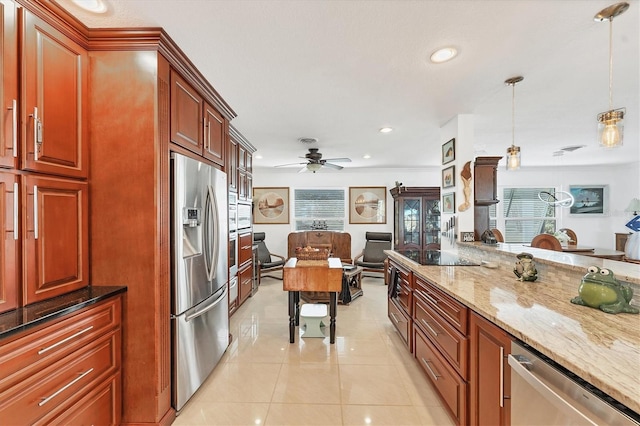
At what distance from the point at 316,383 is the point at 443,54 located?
2.66m

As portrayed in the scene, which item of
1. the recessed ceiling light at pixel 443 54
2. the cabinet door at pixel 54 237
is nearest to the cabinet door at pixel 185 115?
the cabinet door at pixel 54 237

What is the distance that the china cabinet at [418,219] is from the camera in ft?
19.2

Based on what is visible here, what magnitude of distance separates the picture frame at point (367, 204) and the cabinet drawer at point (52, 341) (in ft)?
17.9

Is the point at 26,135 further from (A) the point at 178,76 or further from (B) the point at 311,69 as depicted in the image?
(B) the point at 311,69

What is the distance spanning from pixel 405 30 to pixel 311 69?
2.43ft

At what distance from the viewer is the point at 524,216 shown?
685cm

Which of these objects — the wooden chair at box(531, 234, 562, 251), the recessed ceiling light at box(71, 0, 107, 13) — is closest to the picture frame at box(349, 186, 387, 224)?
the wooden chair at box(531, 234, 562, 251)

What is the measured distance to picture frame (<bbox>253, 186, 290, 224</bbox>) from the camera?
677 centimetres

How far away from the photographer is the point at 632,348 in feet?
3.19

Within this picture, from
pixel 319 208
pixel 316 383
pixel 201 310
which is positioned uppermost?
pixel 319 208

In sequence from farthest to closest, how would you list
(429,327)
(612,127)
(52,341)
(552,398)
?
(429,327)
(612,127)
(52,341)
(552,398)

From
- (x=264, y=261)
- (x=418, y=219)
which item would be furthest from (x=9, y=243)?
(x=418, y=219)

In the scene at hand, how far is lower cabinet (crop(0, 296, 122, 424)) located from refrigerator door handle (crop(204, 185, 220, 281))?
2.11ft

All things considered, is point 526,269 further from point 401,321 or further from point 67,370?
point 67,370
